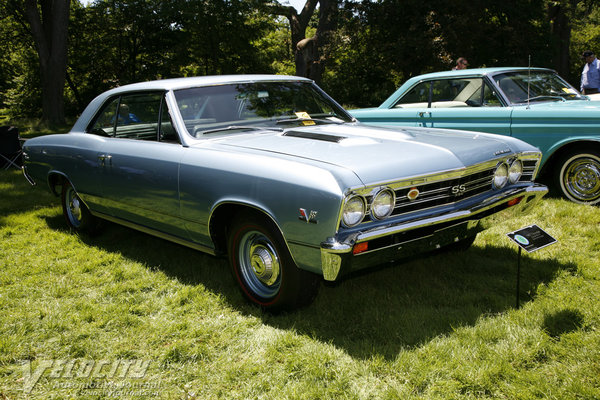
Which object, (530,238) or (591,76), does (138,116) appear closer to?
(530,238)

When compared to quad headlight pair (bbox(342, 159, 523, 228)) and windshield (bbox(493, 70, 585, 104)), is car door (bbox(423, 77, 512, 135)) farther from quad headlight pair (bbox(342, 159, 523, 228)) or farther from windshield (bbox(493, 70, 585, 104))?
quad headlight pair (bbox(342, 159, 523, 228))

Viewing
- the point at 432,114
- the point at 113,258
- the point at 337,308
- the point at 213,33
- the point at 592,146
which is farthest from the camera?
the point at 213,33

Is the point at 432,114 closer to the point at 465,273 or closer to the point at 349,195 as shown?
the point at 465,273

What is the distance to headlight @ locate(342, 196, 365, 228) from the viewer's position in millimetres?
2907

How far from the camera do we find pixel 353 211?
2.94 m

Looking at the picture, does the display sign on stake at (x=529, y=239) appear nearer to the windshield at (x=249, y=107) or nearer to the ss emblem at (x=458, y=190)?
the ss emblem at (x=458, y=190)

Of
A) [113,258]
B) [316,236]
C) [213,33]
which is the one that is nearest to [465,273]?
[316,236]

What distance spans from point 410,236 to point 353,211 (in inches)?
16.6

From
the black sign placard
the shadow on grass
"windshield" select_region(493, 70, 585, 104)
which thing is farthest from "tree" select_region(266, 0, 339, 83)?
the black sign placard

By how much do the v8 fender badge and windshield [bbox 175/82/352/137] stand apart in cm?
138

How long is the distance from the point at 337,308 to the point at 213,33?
21.4 meters

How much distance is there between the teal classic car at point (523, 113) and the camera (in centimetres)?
566

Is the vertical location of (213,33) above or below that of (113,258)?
above

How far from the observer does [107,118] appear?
5.01m
